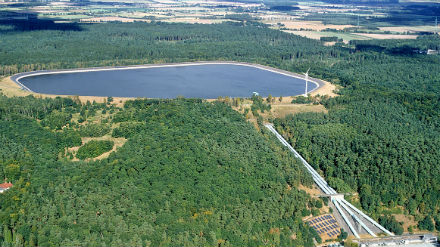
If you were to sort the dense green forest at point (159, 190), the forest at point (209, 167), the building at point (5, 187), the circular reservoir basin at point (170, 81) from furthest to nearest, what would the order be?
the circular reservoir basin at point (170, 81) → the building at point (5, 187) → the forest at point (209, 167) → the dense green forest at point (159, 190)

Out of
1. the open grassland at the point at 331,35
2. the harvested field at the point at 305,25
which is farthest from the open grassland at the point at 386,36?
the harvested field at the point at 305,25

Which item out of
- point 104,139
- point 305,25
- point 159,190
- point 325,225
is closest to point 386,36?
point 305,25

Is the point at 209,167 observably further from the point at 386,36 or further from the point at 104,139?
the point at 386,36

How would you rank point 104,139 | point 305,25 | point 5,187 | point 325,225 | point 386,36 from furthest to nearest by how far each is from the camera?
point 305,25 → point 386,36 → point 104,139 → point 5,187 → point 325,225

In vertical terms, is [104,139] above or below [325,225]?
above

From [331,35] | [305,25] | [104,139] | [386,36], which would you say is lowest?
[104,139]

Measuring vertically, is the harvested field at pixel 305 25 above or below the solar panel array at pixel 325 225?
above

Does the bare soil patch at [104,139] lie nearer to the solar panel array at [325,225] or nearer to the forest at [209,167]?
the forest at [209,167]

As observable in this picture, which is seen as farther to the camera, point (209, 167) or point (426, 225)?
point (209, 167)
